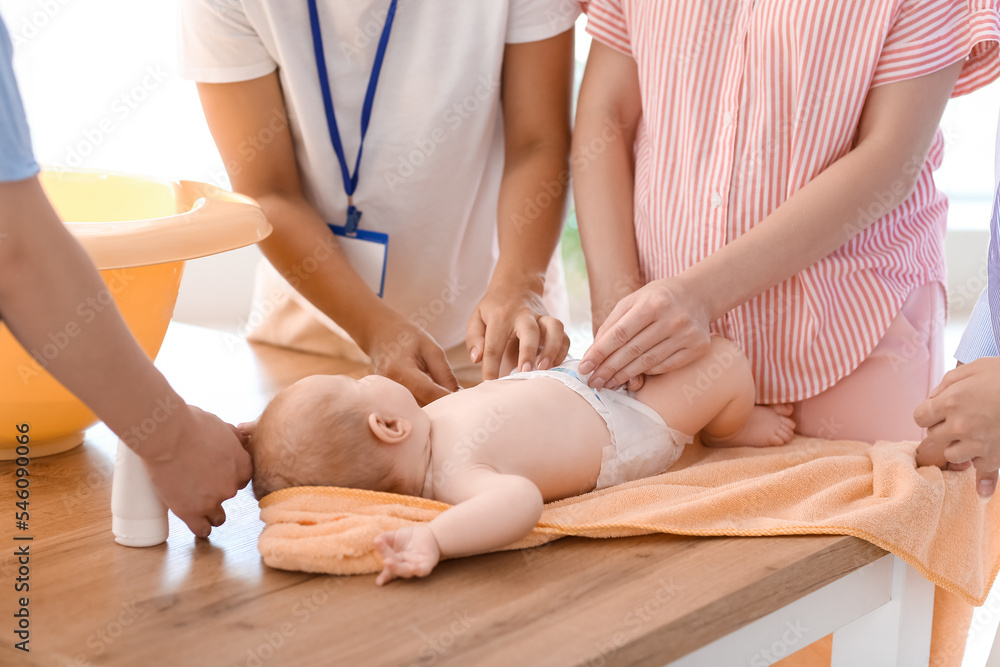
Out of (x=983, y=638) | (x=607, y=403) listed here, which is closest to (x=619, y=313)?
(x=607, y=403)

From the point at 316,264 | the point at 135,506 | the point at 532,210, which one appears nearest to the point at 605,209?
the point at 532,210

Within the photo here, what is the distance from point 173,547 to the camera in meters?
1.06

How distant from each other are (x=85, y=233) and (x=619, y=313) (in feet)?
2.16

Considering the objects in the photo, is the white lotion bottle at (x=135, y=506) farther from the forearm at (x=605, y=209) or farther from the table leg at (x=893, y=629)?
the table leg at (x=893, y=629)

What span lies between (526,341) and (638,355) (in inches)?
7.3

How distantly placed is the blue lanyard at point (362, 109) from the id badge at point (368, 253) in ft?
0.05

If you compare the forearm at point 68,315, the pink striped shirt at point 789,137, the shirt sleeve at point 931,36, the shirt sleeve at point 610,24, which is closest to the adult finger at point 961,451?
the pink striped shirt at point 789,137

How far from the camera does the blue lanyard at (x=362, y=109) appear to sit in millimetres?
1580

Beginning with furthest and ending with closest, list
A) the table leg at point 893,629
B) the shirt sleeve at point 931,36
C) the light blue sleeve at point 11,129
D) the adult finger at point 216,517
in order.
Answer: the shirt sleeve at point 931,36
the table leg at point 893,629
the adult finger at point 216,517
the light blue sleeve at point 11,129

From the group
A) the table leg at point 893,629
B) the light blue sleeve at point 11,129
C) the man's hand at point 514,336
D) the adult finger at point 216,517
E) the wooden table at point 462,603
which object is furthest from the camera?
the man's hand at point 514,336

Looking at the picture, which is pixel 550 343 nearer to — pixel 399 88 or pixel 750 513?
pixel 750 513

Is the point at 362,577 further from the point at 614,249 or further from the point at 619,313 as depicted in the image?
the point at 614,249

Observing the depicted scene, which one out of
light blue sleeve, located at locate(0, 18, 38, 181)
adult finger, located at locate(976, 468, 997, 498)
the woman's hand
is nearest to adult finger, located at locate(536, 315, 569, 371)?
the woman's hand

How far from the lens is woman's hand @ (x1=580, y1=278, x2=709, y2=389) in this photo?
3.94 feet
